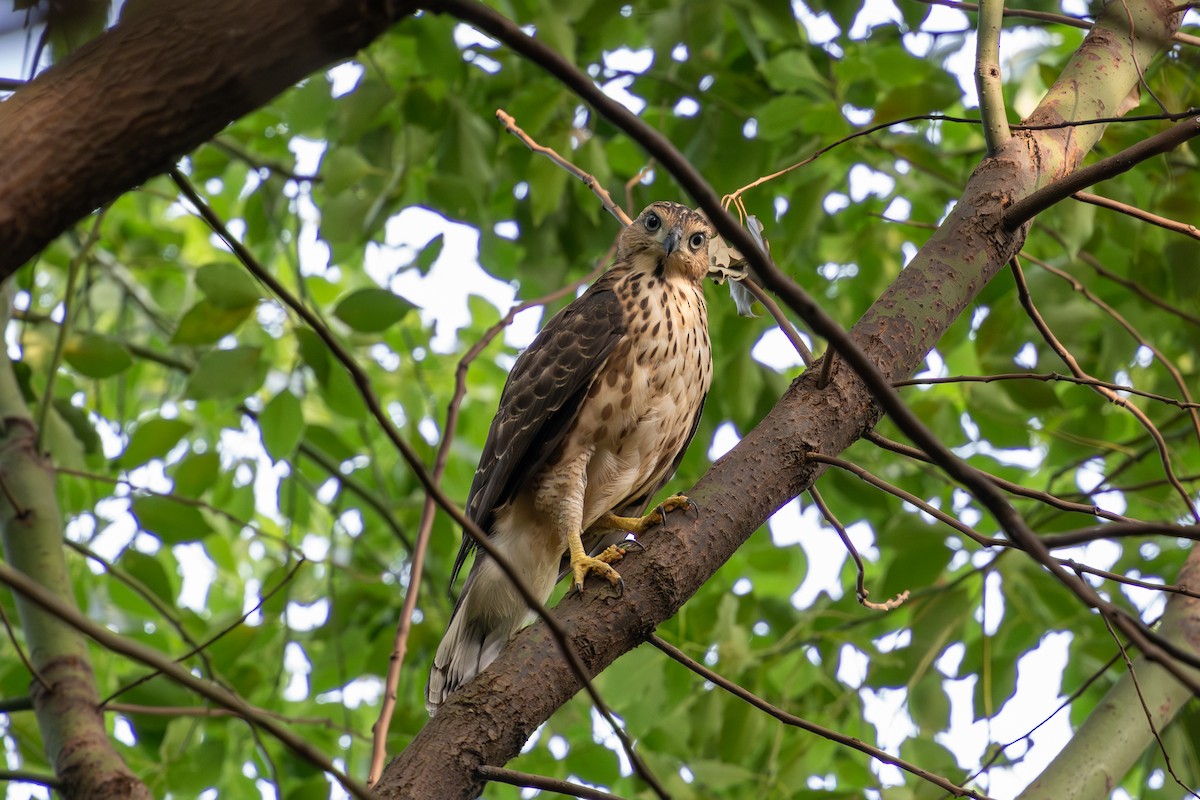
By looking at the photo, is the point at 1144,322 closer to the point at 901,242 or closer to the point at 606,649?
the point at 901,242

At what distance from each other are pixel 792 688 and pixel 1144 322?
1893 mm

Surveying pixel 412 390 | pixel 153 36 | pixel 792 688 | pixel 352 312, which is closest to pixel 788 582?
pixel 792 688

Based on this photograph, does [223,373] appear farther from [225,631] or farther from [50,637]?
[225,631]

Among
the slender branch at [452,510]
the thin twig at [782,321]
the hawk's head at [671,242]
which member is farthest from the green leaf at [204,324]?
the slender branch at [452,510]

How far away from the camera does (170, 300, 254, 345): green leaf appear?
137 inches

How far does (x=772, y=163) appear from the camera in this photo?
4.36m

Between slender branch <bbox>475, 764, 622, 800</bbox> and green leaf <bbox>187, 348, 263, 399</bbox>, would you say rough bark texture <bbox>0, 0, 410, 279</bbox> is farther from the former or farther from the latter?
green leaf <bbox>187, 348, 263, 399</bbox>

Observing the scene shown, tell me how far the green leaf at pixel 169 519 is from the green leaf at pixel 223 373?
0.35m

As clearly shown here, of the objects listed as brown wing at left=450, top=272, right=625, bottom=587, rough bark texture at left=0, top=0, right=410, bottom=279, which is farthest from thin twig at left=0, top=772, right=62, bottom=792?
brown wing at left=450, top=272, right=625, bottom=587

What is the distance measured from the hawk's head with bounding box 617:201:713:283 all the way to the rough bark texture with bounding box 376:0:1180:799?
1.53 meters

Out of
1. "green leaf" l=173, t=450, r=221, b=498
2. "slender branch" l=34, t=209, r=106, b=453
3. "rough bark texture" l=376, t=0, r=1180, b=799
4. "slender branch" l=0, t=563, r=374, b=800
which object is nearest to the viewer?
"slender branch" l=0, t=563, r=374, b=800

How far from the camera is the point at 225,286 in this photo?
3340 millimetres

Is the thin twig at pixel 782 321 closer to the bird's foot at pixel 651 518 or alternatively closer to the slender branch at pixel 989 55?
the bird's foot at pixel 651 518

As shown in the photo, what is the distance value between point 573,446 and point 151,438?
144 centimetres
